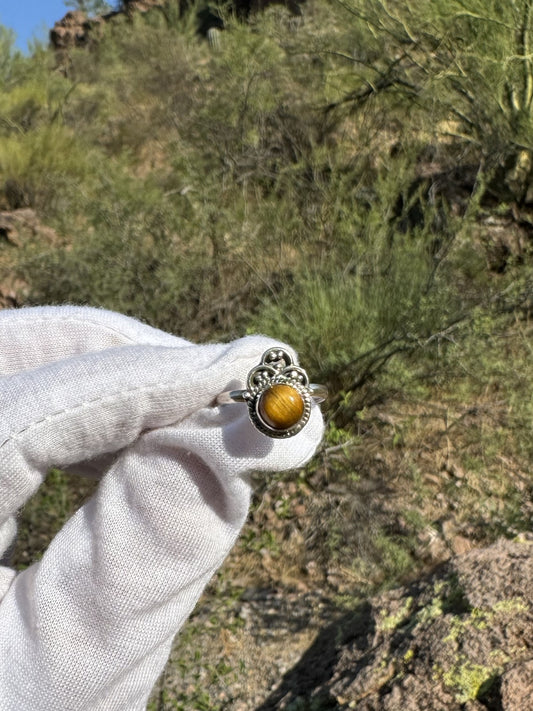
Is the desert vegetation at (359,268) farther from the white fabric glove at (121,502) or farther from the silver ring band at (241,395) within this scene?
the silver ring band at (241,395)

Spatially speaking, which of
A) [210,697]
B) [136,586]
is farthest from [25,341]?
[210,697]

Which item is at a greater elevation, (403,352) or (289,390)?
(289,390)

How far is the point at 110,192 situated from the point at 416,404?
2.38 m

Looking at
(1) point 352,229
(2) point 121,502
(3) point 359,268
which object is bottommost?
(3) point 359,268

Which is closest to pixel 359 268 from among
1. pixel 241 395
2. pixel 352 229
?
pixel 352 229

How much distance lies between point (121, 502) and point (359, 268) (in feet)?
9.36

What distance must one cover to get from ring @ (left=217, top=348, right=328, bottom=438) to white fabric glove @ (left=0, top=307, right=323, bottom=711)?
4cm

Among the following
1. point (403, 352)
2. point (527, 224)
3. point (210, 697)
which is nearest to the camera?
point (210, 697)

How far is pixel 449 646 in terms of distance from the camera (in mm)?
1473

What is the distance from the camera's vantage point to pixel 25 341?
115 centimetres

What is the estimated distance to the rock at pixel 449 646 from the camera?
4.59 feet

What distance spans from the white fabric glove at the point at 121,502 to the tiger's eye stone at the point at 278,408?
50 millimetres

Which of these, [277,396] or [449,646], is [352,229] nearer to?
[449,646]

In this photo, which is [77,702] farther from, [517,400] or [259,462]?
[517,400]
